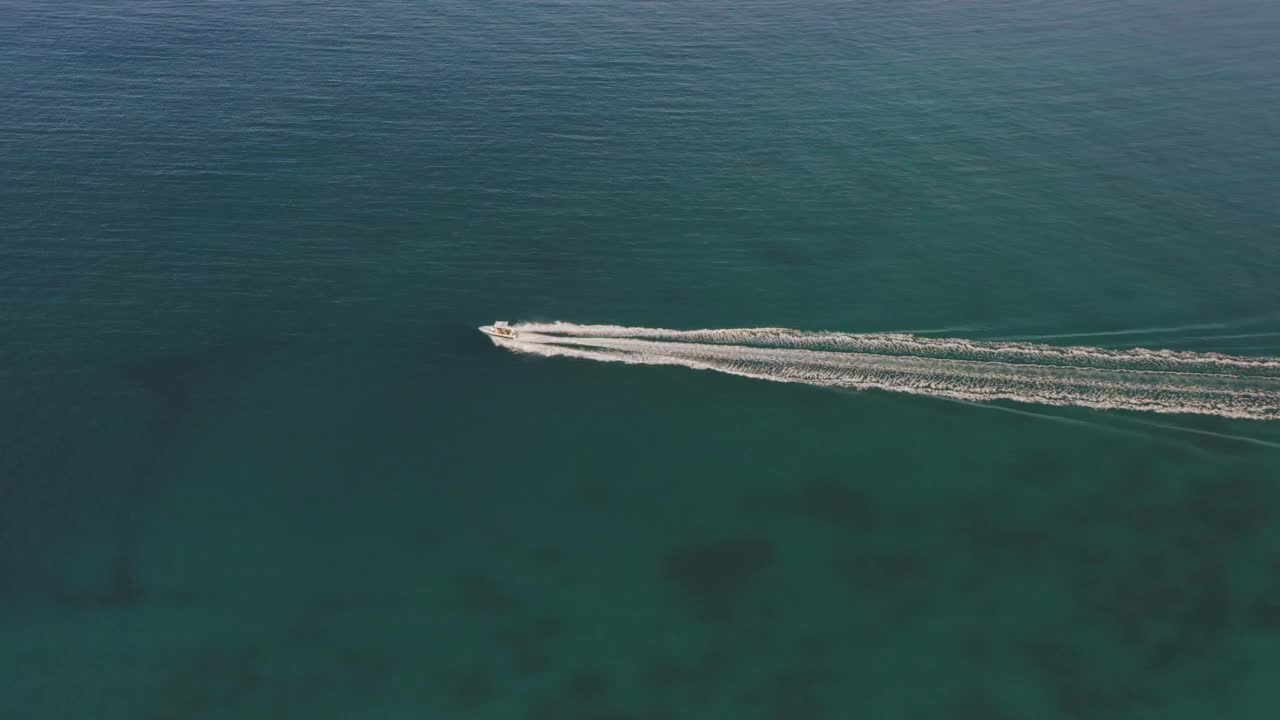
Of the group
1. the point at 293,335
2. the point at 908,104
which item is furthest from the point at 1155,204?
the point at 293,335

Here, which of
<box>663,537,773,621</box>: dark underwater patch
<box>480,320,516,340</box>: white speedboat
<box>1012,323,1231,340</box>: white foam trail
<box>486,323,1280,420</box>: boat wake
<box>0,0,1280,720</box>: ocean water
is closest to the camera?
<box>0,0,1280,720</box>: ocean water

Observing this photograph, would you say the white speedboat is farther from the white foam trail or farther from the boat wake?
the white foam trail

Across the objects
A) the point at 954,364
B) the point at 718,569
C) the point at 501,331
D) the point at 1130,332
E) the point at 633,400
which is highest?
the point at 1130,332

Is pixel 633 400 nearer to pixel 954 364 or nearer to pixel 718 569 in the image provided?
pixel 718 569

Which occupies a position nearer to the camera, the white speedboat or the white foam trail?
the white foam trail

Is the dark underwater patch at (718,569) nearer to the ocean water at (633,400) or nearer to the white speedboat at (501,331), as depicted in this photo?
the ocean water at (633,400)

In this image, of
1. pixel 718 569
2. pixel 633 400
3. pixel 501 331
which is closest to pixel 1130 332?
pixel 718 569

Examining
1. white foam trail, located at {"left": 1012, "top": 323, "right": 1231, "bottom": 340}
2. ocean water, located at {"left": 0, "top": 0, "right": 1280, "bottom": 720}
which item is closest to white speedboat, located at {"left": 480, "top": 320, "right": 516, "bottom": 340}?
ocean water, located at {"left": 0, "top": 0, "right": 1280, "bottom": 720}
